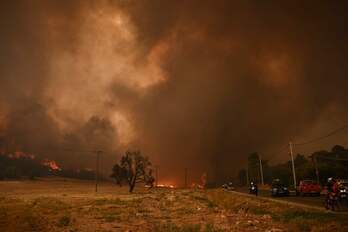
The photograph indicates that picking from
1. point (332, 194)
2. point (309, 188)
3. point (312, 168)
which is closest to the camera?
point (332, 194)

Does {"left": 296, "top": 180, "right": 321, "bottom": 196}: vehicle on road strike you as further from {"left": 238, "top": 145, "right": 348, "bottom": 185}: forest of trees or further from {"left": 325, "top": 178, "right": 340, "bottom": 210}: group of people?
{"left": 238, "top": 145, "right": 348, "bottom": 185}: forest of trees

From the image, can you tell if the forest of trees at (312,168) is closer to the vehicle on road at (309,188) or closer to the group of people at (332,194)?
the vehicle on road at (309,188)

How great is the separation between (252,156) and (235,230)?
493 ft

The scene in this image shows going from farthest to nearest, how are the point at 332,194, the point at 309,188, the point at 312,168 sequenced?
the point at 312,168
the point at 309,188
the point at 332,194

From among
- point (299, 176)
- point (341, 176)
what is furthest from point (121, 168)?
point (341, 176)

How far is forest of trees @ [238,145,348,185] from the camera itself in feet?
319

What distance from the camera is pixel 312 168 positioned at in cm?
10069

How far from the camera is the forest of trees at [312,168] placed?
319 feet

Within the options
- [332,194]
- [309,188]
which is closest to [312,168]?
[309,188]

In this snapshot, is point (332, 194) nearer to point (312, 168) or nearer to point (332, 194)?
point (332, 194)

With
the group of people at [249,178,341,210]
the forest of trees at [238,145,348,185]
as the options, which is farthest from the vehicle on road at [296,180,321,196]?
the forest of trees at [238,145,348,185]

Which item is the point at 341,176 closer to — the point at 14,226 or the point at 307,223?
the point at 307,223

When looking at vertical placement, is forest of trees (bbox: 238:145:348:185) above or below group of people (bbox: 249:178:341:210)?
above

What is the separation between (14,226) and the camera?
68.2 feet
